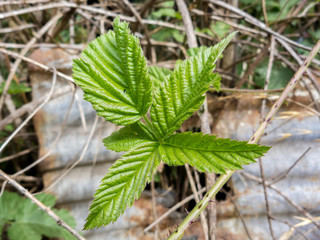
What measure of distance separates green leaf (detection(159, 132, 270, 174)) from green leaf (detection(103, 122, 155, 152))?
0.15 feet

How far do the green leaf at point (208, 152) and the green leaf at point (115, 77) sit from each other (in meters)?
0.10

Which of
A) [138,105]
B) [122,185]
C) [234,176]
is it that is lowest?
[234,176]

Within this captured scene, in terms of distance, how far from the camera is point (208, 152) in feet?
1.72

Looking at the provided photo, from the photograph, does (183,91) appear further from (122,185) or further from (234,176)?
(234,176)

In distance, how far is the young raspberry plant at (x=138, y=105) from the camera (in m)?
0.51

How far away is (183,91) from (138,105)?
10 cm

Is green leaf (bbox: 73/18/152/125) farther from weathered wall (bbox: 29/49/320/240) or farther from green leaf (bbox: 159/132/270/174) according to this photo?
weathered wall (bbox: 29/49/320/240)

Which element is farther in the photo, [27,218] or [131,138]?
[27,218]

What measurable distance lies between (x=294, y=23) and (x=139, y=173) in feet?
5.33

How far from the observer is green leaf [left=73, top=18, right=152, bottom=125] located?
0.53 m

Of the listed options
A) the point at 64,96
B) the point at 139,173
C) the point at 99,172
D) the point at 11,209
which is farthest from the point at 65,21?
the point at 139,173

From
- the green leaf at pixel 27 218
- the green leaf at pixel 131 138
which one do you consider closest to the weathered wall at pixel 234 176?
the green leaf at pixel 27 218

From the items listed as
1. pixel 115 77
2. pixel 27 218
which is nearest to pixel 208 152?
pixel 115 77

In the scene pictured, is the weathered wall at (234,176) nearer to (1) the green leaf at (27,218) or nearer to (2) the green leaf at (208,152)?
(1) the green leaf at (27,218)
